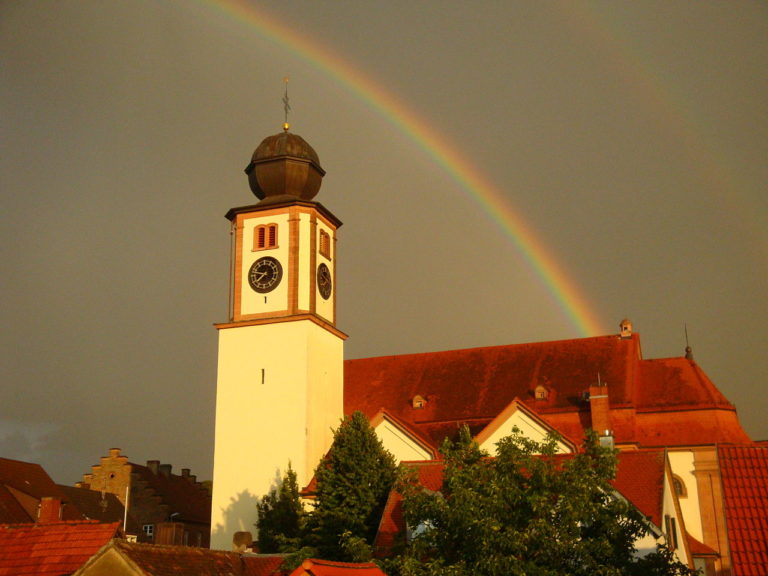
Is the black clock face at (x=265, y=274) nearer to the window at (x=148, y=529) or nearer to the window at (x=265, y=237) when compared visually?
the window at (x=265, y=237)

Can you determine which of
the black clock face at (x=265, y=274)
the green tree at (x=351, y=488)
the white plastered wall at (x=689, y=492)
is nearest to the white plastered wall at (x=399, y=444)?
the green tree at (x=351, y=488)

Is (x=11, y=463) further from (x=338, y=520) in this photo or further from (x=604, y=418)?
(x=604, y=418)

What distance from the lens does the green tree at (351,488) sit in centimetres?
3366

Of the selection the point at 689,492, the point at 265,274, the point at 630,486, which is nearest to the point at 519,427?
the point at 689,492

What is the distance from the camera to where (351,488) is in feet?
114

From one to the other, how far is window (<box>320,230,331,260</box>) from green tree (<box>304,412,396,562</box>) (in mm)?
11552

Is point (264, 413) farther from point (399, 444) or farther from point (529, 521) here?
point (529, 521)

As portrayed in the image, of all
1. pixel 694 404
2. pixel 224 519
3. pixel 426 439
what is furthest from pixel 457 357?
pixel 224 519

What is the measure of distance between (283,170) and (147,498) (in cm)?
2632

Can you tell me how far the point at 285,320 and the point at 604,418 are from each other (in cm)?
1484

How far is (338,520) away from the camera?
33.7 meters

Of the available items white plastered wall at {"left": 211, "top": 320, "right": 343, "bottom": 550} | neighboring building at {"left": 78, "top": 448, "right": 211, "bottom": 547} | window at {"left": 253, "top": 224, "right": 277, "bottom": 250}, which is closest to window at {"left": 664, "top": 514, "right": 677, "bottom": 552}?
white plastered wall at {"left": 211, "top": 320, "right": 343, "bottom": 550}

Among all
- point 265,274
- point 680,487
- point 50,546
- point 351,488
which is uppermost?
point 265,274

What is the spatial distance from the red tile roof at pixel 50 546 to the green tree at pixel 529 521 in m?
6.47
